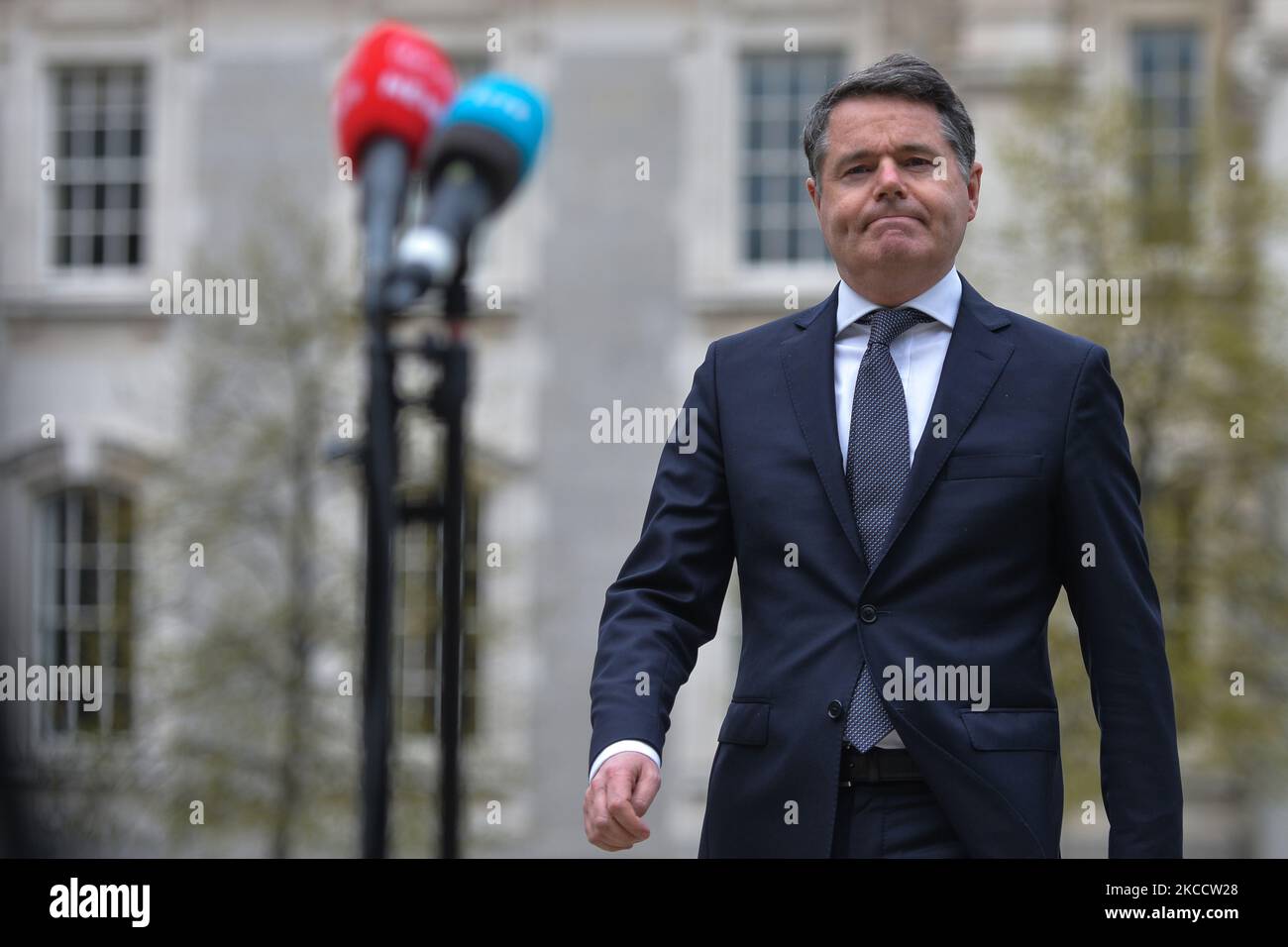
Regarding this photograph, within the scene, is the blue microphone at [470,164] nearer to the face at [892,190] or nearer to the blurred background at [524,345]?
the face at [892,190]

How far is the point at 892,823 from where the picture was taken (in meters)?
2.67

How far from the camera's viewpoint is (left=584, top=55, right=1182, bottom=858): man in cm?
267

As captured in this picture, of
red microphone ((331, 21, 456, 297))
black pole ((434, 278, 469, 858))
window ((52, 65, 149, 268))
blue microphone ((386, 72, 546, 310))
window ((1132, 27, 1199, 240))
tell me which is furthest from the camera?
window ((52, 65, 149, 268))

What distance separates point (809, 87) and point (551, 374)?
12.9 ft

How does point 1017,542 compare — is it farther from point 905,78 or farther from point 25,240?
point 25,240

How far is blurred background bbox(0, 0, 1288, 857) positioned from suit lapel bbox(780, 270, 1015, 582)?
10233 millimetres

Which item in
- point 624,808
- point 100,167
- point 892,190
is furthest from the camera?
point 100,167

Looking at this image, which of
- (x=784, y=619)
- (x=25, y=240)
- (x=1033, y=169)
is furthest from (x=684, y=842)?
(x=784, y=619)

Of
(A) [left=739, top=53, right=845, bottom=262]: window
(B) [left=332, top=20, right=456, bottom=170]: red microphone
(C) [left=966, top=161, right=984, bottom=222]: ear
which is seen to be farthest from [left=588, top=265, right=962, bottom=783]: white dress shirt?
(A) [left=739, top=53, right=845, bottom=262]: window

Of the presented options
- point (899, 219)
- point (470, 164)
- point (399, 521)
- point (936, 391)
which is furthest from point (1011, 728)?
point (470, 164)

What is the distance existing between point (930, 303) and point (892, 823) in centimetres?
79

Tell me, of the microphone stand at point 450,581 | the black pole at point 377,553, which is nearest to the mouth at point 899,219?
the black pole at point 377,553

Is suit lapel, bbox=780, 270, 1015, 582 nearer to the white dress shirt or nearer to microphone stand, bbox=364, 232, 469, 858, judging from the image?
the white dress shirt

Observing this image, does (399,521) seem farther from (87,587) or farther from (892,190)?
(87,587)
